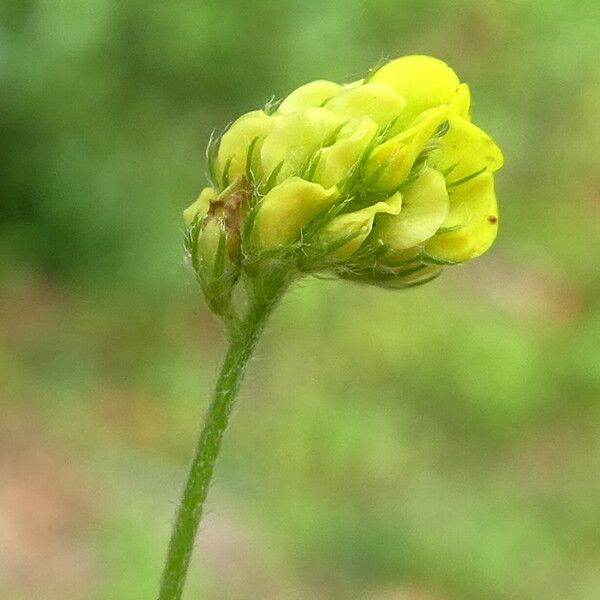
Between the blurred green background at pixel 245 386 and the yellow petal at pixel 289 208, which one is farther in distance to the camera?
the blurred green background at pixel 245 386

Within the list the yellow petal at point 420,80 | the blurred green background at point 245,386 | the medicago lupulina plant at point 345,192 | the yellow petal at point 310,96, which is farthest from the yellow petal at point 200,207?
the blurred green background at point 245,386

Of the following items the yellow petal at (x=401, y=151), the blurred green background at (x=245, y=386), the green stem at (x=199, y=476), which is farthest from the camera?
the blurred green background at (x=245, y=386)

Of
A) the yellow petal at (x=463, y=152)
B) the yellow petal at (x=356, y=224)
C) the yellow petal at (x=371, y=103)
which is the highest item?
the yellow petal at (x=371, y=103)

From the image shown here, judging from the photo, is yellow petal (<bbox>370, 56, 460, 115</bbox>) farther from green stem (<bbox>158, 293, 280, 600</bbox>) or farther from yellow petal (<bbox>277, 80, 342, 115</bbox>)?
green stem (<bbox>158, 293, 280, 600</bbox>)

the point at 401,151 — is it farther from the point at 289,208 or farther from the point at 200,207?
the point at 200,207

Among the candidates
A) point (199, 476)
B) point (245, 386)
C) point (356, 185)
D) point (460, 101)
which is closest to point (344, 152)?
point (356, 185)

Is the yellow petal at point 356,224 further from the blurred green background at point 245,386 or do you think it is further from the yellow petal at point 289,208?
the blurred green background at point 245,386

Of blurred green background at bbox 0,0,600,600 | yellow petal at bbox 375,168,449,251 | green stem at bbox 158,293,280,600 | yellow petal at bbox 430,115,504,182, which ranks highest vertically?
blurred green background at bbox 0,0,600,600

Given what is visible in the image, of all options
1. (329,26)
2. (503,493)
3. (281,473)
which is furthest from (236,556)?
(329,26)

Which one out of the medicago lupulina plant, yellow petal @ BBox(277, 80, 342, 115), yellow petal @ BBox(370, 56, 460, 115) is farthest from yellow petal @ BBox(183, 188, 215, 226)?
yellow petal @ BBox(370, 56, 460, 115)
